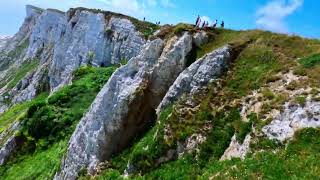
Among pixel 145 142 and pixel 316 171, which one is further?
pixel 145 142

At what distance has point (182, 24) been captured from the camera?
39.2m

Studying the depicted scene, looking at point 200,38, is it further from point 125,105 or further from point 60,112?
point 60,112

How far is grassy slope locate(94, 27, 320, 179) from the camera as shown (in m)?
23.4

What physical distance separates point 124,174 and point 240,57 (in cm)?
1070

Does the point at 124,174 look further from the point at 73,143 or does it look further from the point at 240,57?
the point at 240,57

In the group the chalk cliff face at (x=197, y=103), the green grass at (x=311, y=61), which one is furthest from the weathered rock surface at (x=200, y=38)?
the green grass at (x=311, y=61)

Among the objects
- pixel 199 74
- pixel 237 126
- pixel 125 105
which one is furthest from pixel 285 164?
pixel 125 105

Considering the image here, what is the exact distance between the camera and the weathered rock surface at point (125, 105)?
33406 millimetres

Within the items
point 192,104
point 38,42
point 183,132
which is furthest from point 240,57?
point 38,42

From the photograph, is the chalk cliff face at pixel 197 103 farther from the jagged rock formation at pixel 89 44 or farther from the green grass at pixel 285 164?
the jagged rock formation at pixel 89 44

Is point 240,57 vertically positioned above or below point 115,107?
above

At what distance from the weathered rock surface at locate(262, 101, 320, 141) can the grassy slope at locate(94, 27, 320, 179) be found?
549 mm

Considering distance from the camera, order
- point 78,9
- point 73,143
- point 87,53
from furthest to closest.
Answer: point 78,9
point 87,53
point 73,143

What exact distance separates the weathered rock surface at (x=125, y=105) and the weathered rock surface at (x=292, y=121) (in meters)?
10.1
